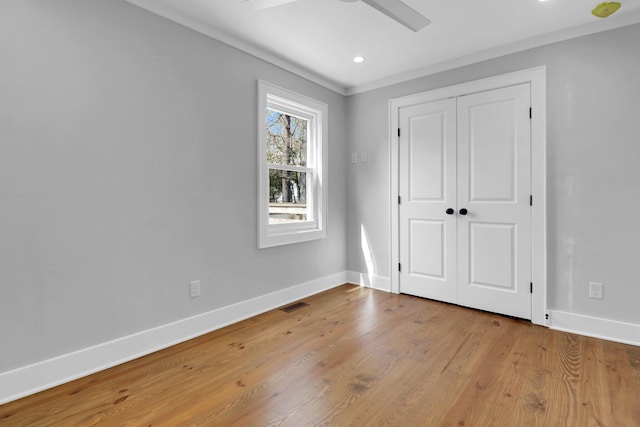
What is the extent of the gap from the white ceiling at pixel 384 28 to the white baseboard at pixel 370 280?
93.3 inches

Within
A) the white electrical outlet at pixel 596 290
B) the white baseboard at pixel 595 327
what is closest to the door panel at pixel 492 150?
the white electrical outlet at pixel 596 290

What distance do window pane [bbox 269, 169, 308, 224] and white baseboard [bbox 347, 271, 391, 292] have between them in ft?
3.36

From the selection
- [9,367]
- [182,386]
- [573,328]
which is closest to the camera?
[9,367]

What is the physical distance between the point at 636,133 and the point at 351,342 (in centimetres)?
265

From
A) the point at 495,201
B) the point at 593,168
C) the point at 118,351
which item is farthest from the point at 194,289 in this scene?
the point at 593,168

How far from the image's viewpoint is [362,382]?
76.7 inches

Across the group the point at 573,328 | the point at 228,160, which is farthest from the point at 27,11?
the point at 573,328

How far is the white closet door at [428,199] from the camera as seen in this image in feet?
11.0

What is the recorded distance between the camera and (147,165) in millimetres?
2334

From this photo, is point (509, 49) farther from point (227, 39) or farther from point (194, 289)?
point (194, 289)

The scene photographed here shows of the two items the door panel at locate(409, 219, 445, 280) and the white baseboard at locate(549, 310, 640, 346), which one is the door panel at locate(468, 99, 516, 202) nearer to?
the door panel at locate(409, 219, 445, 280)

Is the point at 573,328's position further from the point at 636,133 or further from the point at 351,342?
the point at 351,342

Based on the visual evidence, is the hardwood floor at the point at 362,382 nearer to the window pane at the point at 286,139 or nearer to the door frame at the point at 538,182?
the door frame at the point at 538,182

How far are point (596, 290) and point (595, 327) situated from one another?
29 cm
